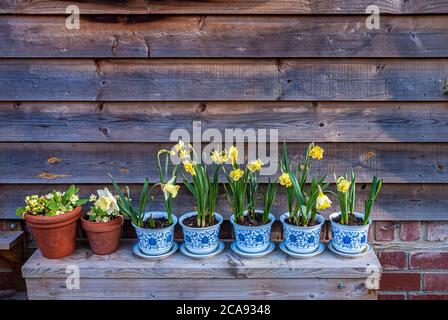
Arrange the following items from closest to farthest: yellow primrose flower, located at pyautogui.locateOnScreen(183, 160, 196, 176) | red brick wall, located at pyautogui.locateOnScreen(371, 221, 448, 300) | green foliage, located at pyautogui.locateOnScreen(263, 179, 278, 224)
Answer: yellow primrose flower, located at pyautogui.locateOnScreen(183, 160, 196, 176) < green foliage, located at pyautogui.locateOnScreen(263, 179, 278, 224) < red brick wall, located at pyautogui.locateOnScreen(371, 221, 448, 300)

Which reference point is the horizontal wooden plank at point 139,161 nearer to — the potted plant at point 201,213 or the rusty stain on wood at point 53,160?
the rusty stain on wood at point 53,160

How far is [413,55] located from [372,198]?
0.61 meters

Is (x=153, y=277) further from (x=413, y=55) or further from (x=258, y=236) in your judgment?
(x=413, y=55)

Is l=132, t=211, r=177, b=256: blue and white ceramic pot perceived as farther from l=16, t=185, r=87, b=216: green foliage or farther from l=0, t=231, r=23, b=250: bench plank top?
l=0, t=231, r=23, b=250: bench plank top

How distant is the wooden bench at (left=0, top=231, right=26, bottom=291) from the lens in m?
1.72

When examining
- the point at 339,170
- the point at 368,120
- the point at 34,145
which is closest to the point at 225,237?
the point at 339,170

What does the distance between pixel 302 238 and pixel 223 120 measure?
588 millimetres

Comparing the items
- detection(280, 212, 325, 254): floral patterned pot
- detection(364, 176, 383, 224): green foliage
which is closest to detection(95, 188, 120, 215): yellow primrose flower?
detection(280, 212, 325, 254): floral patterned pot

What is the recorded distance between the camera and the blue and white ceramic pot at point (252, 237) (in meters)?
1.61

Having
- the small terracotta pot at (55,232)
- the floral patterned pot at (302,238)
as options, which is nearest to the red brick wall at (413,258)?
the floral patterned pot at (302,238)

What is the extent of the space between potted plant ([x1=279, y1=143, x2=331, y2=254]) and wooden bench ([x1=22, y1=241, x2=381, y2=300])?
7cm

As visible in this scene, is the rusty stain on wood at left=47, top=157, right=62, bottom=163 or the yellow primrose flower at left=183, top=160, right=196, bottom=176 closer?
the yellow primrose flower at left=183, top=160, right=196, bottom=176

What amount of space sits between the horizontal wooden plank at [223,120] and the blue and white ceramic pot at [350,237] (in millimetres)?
375

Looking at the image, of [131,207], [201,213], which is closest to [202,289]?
[201,213]
